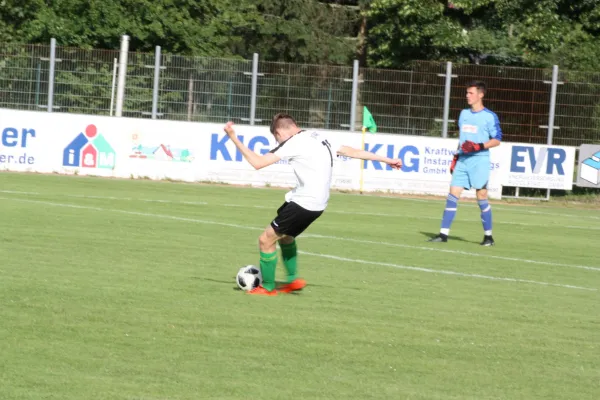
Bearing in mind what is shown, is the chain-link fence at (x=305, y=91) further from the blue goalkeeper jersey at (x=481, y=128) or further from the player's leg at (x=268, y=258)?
the player's leg at (x=268, y=258)

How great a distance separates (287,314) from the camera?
29.3ft

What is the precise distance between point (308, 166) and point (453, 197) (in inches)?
240

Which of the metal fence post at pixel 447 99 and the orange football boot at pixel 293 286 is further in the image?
the metal fence post at pixel 447 99

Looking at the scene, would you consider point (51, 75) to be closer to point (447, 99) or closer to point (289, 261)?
point (447, 99)

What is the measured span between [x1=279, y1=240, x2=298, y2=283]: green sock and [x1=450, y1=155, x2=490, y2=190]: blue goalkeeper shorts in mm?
5706

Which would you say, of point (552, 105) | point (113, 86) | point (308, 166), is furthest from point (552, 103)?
point (308, 166)

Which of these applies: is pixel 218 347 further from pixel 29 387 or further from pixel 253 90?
pixel 253 90

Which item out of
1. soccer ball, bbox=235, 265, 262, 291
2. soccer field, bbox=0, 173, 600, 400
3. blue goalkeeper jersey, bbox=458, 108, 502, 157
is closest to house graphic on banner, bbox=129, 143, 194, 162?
soccer field, bbox=0, 173, 600, 400

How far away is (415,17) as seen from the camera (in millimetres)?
37156

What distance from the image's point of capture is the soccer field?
6.68 metres

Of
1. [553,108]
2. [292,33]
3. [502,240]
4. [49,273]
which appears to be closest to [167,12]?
[292,33]

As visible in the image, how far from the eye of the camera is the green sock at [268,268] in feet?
32.5

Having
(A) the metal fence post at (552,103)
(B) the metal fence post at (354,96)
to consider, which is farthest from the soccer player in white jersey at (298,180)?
(A) the metal fence post at (552,103)

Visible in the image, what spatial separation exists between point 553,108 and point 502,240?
10695mm
